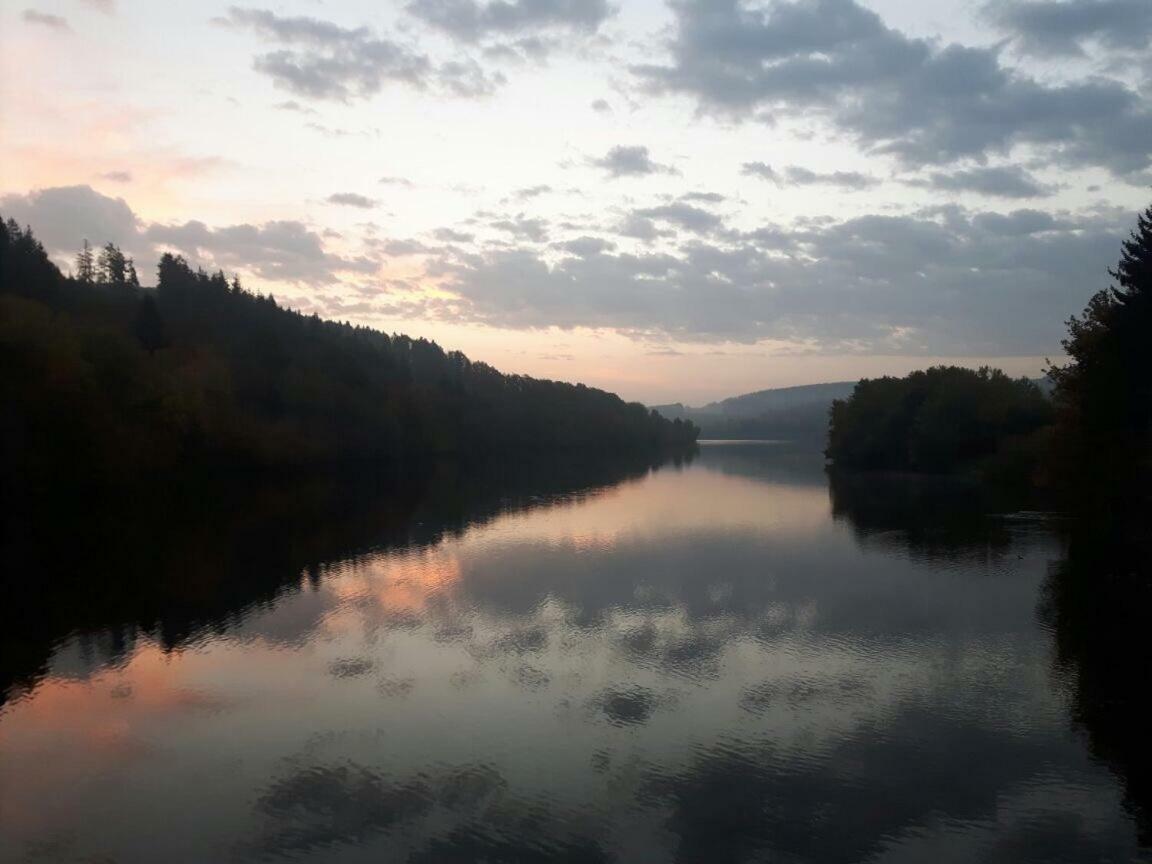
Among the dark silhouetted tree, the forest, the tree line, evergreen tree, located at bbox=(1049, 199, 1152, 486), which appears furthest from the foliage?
→ the dark silhouetted tree

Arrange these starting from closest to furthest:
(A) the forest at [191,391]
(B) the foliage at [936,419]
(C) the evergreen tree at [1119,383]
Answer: (C) the evergreen tree at [1119,383]
(A) the forest at [191,391]
(B) the foliage at [936,419]

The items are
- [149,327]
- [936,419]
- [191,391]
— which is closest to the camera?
[191,391]

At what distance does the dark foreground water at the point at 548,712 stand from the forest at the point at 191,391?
19698 millimetres

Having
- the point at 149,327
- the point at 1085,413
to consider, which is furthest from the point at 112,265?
the point at 1085,413

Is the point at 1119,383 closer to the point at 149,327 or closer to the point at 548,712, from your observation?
the point at 548,712

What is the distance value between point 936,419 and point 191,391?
57659 millimetres

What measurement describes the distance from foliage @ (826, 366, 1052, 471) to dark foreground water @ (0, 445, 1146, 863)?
42.7m

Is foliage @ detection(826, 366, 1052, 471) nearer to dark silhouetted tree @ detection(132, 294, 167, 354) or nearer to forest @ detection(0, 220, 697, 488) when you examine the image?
forest @ detection(0, 220, 697, 488)

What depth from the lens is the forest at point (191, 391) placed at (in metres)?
42.8

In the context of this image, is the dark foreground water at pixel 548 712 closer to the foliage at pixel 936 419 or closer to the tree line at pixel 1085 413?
the tree line at pixel 1085 413

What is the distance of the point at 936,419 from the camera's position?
233 feet

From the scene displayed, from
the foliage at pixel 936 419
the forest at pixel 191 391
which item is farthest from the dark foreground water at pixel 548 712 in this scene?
the foliage at pixel 936 419

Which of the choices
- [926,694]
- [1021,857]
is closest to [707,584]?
[926,694]

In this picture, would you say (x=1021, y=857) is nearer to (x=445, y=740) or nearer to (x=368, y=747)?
(x=445, y=740)
